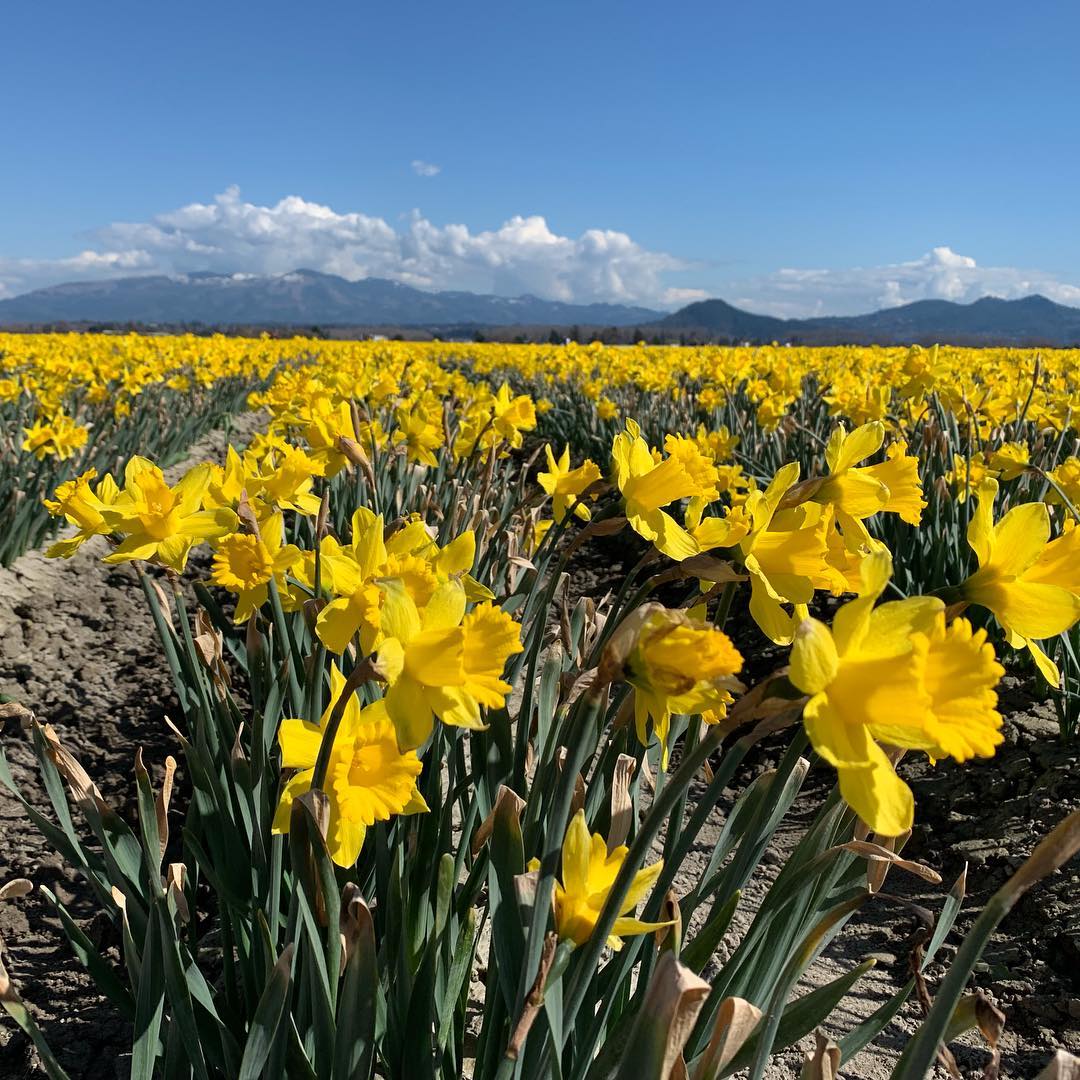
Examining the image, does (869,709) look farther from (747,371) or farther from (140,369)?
(140,369)

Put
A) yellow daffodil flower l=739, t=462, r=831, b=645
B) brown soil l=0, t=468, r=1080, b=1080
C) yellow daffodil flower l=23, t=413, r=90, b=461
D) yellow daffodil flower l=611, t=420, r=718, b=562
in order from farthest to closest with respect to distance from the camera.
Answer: yellow daffodil flower l=23, t=413, r=90, b=461 < brown soil l=0, t=468, r=1080, b=1080 < yellow daffodil flower l=611, t=420, r=718, b=562 < yellow daffodil flower l=739, t=462, r=831, b=645

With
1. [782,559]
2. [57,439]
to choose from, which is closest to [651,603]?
[782,559]

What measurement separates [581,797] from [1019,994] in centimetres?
153

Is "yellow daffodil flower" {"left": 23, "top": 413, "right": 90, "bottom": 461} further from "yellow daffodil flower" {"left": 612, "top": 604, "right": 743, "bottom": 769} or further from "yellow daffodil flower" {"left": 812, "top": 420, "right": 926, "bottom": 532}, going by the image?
"yellow daffodil flower" {"left": 612, "top": 604, "right": 743, "bottom": 769}

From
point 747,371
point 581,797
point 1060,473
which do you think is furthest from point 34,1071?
point 747,371

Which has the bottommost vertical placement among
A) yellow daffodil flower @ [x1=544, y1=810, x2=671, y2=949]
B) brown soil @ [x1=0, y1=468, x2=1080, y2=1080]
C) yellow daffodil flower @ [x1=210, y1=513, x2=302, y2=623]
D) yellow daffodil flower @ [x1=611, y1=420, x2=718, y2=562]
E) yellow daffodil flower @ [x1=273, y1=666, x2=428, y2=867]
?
brown soil @ [x1=0, y1=468, x2=1080, y2=1080]

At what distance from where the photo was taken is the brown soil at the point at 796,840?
1847 mm

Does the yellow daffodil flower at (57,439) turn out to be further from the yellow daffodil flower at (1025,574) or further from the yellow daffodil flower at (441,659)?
the yellow daffodil flower at (1025,574)

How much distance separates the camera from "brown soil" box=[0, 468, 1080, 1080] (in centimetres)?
185

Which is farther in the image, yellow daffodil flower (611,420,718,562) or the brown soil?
the brown soil

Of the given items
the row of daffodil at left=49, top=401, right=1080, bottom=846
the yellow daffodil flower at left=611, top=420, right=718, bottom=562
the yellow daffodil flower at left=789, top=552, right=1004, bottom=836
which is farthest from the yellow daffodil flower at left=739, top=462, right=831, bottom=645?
the yellow daffodil flower at left=789, top=552, right=1004, bottom=836

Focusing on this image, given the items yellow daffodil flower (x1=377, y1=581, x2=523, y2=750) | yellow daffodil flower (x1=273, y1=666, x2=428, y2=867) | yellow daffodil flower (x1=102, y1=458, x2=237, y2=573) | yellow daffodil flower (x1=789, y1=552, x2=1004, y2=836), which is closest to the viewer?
yellow daffodil flower (x1=789, y1=552, x2=1004, y2=836)

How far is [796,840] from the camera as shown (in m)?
2.59

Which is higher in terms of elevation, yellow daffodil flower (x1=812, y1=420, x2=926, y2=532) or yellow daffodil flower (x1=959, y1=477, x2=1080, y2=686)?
yellow daffodil flower (x1=812, y1=420, x2=926, y2=532)
